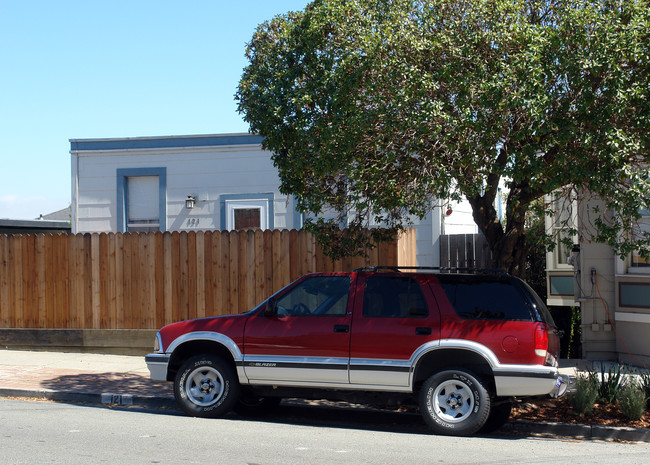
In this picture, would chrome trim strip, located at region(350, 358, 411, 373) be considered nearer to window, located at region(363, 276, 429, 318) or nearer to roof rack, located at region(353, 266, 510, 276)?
window, located at region(363, 276, 429, 318)

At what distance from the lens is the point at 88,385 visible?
1080 centimetres

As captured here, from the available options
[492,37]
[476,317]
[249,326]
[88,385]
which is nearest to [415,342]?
[476,317]

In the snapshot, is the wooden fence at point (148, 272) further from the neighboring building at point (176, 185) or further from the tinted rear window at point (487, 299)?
the tinted rear window at point (487, 299)

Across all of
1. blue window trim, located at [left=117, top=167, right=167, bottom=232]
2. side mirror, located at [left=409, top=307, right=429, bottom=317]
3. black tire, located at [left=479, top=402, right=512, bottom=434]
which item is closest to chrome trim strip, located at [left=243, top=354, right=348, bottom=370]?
side mirror, located at [left=409, top=307, right=429, bottom=317]

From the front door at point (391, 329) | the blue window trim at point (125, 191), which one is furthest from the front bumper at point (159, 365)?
the blue window trim at point (125, 191)

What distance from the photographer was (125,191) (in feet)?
61.5

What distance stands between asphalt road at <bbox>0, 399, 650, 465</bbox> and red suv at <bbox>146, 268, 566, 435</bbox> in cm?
39

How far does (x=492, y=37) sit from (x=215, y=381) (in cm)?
516

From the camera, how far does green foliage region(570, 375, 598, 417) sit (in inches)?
333

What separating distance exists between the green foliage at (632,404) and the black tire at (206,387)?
4.42 meters

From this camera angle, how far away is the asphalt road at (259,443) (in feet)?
22.7

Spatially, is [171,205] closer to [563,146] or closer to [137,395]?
[137,395]

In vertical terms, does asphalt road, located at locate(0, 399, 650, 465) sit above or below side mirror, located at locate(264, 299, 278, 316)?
below

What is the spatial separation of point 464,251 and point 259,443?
7928 millimetres
